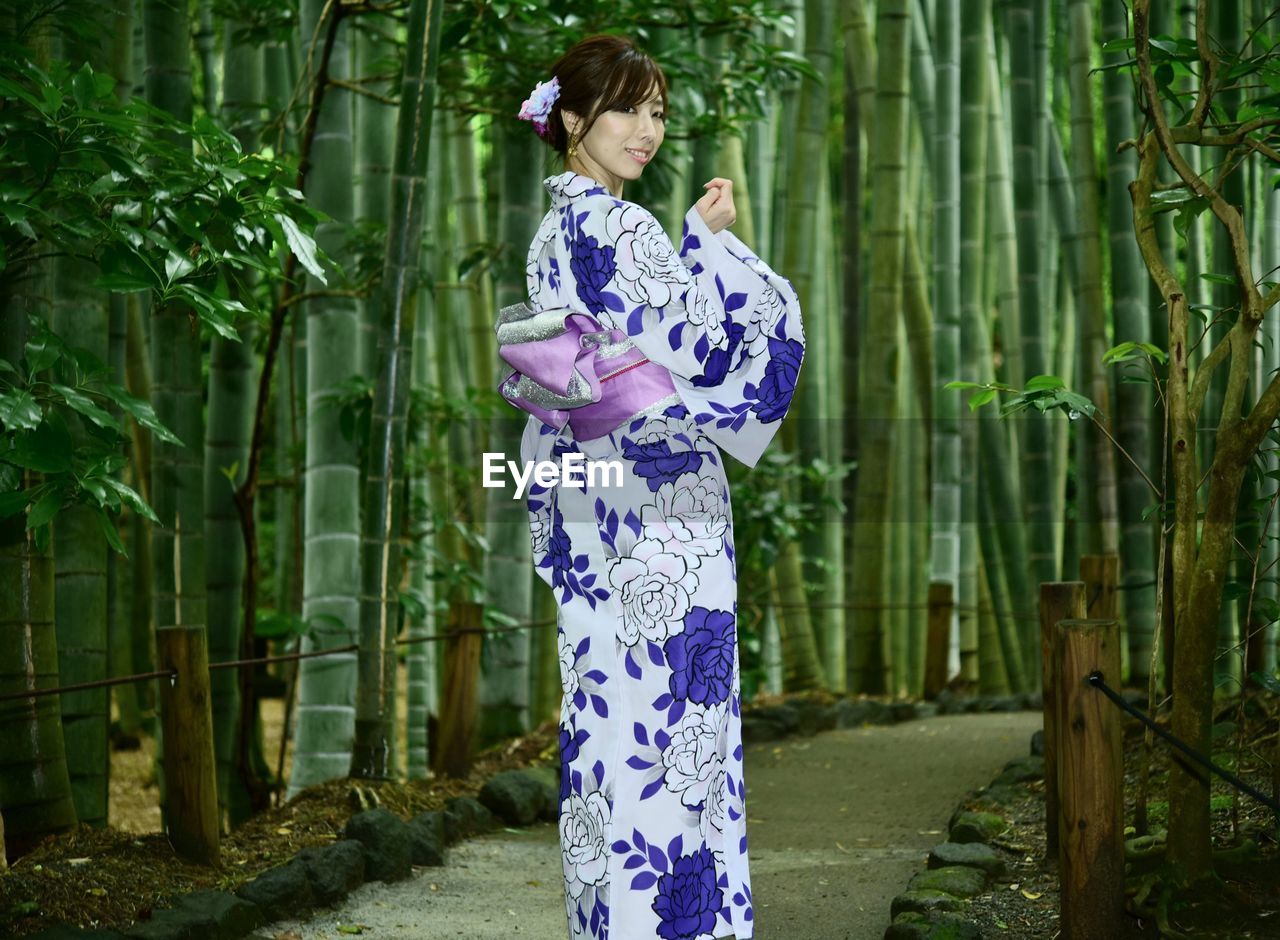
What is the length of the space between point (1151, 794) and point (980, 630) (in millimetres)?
3442

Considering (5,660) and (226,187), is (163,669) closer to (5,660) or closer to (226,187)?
(5,660)

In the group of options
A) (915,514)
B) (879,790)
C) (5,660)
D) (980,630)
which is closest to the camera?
(5,660)

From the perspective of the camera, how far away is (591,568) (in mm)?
2012

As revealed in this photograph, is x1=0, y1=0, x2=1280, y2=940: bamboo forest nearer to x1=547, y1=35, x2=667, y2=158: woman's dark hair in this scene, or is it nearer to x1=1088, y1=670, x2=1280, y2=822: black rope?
x1=1088, y1=670, x2=1280, y2=822: black rope

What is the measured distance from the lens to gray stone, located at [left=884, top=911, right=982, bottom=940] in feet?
7.83

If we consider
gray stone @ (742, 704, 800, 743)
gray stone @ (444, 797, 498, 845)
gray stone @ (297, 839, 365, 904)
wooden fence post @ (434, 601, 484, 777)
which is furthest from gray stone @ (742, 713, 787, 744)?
gray stone @ (297, 839, 365, 904)

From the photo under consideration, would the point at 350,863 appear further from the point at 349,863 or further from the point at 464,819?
the point at 464,819

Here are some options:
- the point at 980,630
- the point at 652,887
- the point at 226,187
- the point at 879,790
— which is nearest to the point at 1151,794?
the point at 879,790

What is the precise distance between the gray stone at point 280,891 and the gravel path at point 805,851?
45mm

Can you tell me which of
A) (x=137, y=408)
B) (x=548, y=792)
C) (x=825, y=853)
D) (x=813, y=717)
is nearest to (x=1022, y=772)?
(x=825, y=853)

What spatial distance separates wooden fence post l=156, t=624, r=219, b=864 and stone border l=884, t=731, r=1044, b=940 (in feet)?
4.75

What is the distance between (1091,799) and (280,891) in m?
1.59

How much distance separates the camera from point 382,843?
125 inches

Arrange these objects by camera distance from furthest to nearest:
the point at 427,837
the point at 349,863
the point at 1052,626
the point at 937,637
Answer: the point at 937,637, the point at 427,837, the point at 349,863, the point at 1052,626
